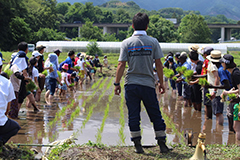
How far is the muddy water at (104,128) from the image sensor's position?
5906 millimetres

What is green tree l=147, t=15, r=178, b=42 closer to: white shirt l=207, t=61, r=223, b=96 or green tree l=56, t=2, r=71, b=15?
white shirt l=207, t=61, r=223, b=96

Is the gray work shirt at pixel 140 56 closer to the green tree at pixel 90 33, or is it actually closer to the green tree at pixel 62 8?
the green tree at pixel 90 33

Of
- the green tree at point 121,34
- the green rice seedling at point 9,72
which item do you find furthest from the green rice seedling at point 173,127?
the green tree at point 121,34

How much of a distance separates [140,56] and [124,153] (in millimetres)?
1396

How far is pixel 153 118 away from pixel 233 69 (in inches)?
84.0

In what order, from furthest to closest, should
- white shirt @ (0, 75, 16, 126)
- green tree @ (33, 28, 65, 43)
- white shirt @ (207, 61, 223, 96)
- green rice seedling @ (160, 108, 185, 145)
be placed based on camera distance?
green tree @ (33, 28, 65, 43) < white shirt @ (207, 61, 223, 96) < green rice seedling @ (160, 108, 185, 145) < white shirt @ (0, 75, 16, 126)

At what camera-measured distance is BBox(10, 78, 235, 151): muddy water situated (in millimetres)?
5906

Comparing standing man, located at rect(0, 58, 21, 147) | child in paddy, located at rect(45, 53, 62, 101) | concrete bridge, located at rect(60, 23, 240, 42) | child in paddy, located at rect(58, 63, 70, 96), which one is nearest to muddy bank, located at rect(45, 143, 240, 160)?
standing man, located at rect(0, 58, 21, 147)

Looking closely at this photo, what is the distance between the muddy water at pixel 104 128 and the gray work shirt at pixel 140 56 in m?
1.10

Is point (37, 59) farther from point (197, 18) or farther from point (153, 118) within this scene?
point (197, 18)

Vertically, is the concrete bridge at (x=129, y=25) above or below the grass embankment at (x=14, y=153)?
above

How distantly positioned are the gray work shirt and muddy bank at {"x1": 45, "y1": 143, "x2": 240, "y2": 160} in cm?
99

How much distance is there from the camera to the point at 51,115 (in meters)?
8.27

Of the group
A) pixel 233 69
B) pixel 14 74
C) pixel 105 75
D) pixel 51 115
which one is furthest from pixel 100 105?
pixel 105 75
